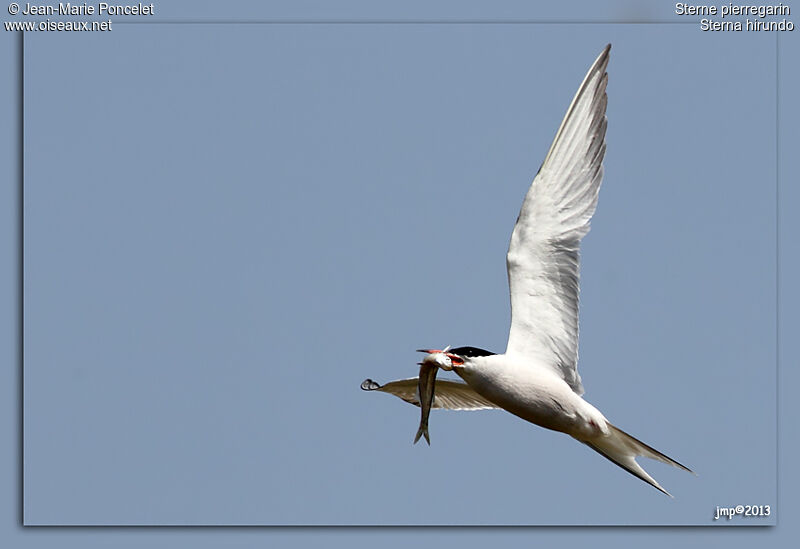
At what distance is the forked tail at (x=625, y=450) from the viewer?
36.0 feet

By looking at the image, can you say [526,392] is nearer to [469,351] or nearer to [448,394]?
[469,351]

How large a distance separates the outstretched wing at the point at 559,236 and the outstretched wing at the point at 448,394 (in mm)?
1409

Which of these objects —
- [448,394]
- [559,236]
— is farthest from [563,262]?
[448,394]

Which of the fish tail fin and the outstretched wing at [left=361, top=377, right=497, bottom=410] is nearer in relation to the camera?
the fish tail fin

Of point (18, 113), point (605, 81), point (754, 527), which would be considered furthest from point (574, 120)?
point (18, 113)

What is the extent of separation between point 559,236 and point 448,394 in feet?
7.48

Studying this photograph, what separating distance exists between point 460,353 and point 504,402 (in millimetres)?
540

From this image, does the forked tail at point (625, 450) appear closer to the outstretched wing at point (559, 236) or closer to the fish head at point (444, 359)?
the outstretched wing at point (559, 236)

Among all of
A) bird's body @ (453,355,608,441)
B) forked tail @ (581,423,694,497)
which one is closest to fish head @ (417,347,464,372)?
bird's body @ (453,355,608,441)

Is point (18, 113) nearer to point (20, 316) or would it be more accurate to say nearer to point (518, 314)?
point (20, 316)

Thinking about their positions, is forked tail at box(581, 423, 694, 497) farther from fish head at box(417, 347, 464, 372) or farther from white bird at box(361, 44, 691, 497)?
fish head at box(417, 347, 464, 372)

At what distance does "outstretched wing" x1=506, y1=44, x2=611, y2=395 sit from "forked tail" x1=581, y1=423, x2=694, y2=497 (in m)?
0.45

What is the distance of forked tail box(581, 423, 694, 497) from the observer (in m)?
11.0

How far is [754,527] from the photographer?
11.9 metres
